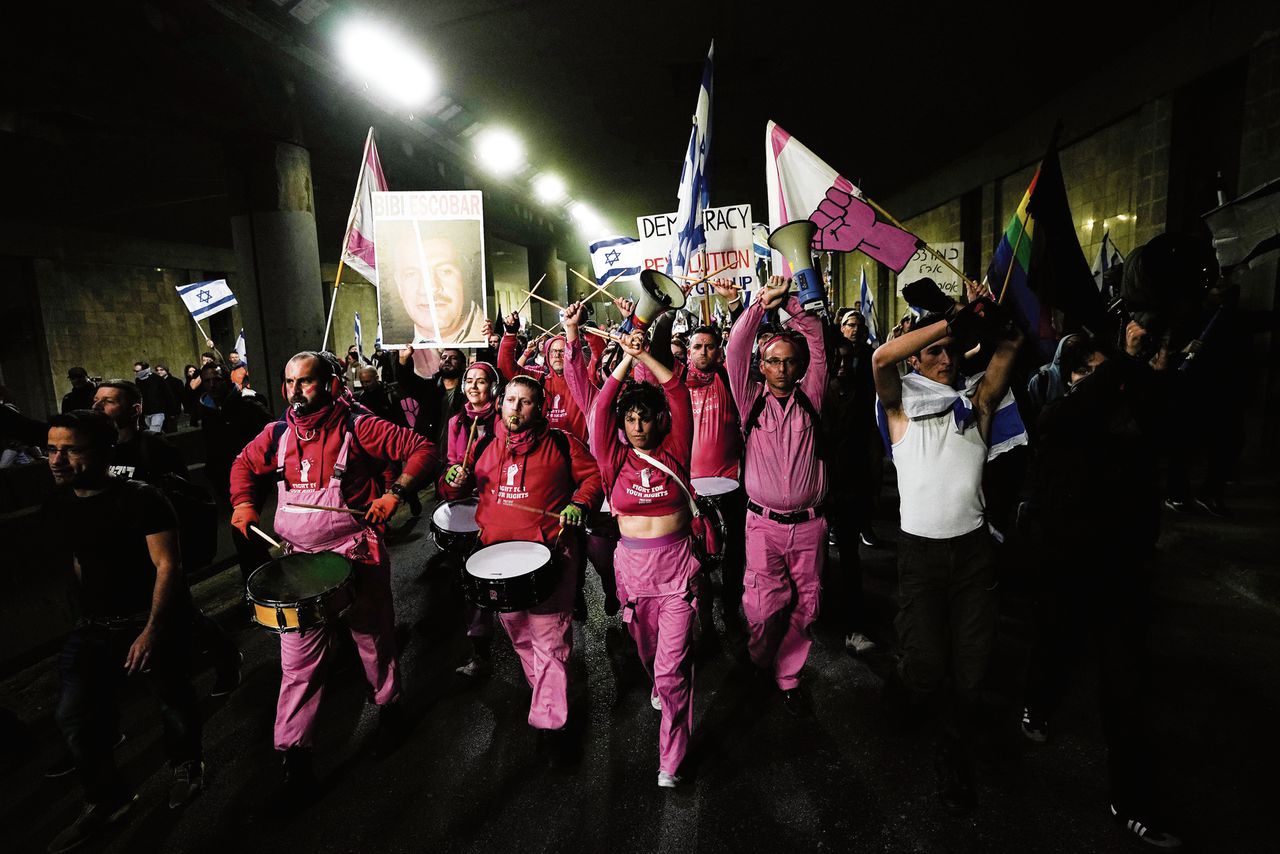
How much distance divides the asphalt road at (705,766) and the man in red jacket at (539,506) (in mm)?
500

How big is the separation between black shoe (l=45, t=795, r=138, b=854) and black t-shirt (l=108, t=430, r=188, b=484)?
6.20ft

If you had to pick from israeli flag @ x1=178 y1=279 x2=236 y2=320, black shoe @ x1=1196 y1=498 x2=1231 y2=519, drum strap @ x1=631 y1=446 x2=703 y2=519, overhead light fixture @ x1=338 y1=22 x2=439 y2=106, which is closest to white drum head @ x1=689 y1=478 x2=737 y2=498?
drum strap @ x1=631 y1=446 x2=703 y2=519

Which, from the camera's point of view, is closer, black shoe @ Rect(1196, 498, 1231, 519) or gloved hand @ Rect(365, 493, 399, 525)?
gloved hand @ Rect(365, 493, 399, 525)

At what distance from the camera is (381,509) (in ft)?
11.6

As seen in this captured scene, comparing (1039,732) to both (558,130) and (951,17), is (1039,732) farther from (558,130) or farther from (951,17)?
(558,130)

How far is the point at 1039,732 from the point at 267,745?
180 inches

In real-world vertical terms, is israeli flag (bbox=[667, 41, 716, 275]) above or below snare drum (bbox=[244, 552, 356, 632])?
above

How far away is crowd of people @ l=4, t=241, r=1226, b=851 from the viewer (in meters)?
3.12

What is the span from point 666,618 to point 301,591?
191 centimetres

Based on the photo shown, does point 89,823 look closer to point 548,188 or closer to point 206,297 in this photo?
point 206,297

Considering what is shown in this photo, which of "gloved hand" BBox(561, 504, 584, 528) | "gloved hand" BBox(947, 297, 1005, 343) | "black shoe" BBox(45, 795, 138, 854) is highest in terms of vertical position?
"gloved hand" BBox(947, 297, 1005, 343)

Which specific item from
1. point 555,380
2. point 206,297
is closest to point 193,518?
point 555,380

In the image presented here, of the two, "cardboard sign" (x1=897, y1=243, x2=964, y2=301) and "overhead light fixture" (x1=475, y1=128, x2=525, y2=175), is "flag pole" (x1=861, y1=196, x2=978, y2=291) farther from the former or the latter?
"overhead light fixture" (x1=475, y1=128, x2=525, y2=175)

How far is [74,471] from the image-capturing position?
3152 mm
